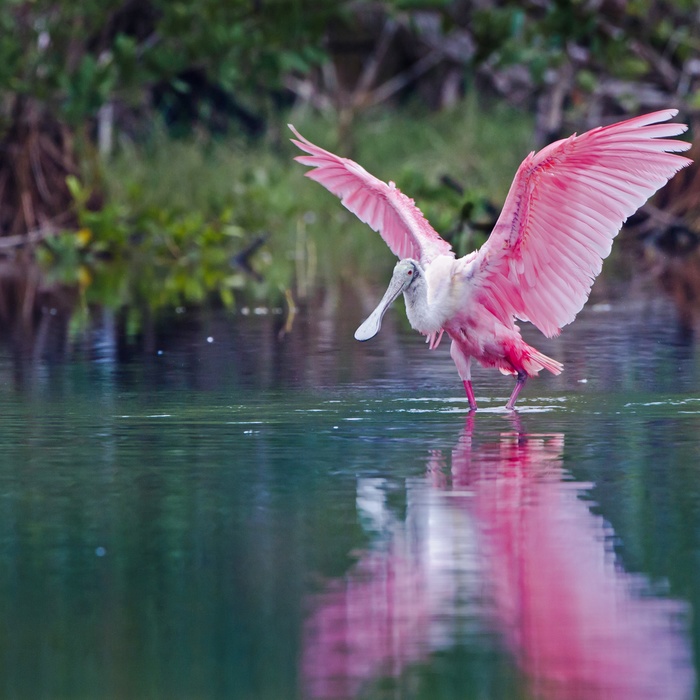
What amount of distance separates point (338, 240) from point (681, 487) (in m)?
16.0

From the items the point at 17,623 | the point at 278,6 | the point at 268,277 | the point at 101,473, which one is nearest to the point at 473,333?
the point at 101,473

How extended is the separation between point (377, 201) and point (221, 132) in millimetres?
14583

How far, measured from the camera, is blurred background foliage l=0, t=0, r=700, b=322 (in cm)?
1745

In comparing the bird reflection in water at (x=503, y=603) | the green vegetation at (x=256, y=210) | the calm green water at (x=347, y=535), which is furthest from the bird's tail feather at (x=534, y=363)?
the green vegetation at (x=256, y=210)

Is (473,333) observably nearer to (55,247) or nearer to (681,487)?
(681,487)

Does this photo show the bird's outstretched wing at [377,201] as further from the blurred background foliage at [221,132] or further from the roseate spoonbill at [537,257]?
the blurred background foliage at [221,132]

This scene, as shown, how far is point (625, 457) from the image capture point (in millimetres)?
6629

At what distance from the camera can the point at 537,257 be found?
333 inches

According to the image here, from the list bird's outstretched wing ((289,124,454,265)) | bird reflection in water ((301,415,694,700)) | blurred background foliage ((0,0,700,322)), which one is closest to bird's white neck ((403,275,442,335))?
bird's outstretched wing ((289,124,454,265))

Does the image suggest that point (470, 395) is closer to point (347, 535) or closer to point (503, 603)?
point (347, 535)

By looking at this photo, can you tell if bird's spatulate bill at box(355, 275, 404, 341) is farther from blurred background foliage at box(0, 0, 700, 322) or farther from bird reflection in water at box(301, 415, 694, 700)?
blurred background foliage at box(0, 0, 700, 322)

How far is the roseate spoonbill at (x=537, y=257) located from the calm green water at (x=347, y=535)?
32 cm

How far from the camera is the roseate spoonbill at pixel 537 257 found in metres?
7.98

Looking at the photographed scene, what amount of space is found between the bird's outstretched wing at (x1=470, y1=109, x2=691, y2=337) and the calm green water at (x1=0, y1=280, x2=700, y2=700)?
469mm
